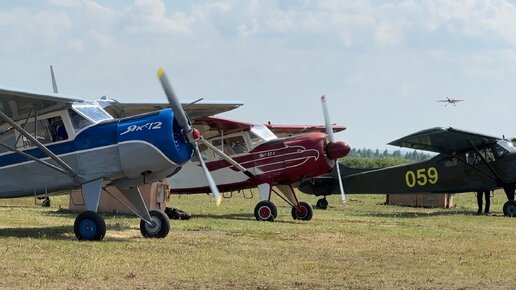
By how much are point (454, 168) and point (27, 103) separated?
50.6 ft

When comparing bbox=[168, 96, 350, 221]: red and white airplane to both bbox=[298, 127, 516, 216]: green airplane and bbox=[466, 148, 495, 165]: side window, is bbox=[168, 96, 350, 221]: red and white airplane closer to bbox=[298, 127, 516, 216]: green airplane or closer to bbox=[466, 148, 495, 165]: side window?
bbox=[298, 127, 516, 216]: green airplane

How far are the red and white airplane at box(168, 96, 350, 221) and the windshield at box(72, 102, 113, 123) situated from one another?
6.25 m

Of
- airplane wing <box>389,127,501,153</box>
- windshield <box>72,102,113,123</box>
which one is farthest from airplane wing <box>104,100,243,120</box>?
airplane wing <box>389,127,501,153</box>

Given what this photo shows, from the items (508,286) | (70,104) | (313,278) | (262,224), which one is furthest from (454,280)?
(262,224)

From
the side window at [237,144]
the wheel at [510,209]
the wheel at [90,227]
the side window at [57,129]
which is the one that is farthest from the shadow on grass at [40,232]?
the wheel at [510,209]

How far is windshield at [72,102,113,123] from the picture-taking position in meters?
12.8

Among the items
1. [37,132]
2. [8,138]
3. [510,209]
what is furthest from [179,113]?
[510,209]

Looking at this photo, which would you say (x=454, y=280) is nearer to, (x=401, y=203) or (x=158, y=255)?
(x=158, y=255)

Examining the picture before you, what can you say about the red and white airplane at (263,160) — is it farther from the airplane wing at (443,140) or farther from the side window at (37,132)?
the side window at (37,132)

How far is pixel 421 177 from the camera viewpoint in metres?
25.3

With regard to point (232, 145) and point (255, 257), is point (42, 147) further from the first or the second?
point (232, 145)

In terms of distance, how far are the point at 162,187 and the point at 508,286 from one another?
11854mm

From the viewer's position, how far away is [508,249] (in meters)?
13.0

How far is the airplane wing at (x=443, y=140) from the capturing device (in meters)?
23.2
